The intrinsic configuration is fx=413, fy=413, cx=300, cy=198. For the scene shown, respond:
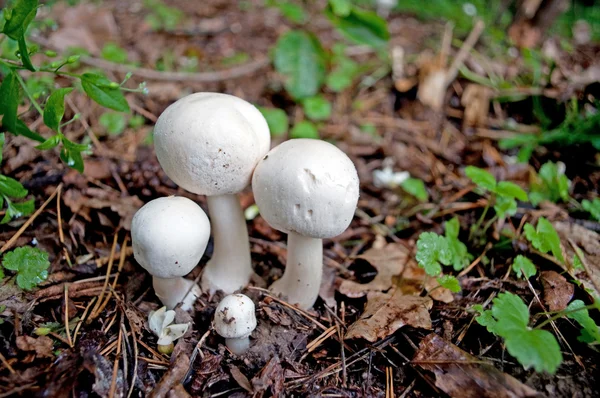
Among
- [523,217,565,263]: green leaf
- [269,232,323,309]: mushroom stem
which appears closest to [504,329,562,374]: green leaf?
[523,217,565,263]: green leaf

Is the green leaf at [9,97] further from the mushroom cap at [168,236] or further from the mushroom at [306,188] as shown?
the mushroom at [306,188]

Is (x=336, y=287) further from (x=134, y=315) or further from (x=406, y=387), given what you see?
(x=134, y=315)

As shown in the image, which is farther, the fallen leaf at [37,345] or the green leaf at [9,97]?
the green leaf at [9,97]

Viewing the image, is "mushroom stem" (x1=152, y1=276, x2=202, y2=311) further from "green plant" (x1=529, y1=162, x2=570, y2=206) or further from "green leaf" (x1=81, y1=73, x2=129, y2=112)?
"green plant" (x1=529, y1=162, x2=570, y2=206)

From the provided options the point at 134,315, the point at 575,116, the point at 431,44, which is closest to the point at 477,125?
the point at 575,116

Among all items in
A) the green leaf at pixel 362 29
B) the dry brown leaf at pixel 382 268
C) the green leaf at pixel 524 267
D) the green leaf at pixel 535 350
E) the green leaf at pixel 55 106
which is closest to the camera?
the green leaf at pixel 535 350

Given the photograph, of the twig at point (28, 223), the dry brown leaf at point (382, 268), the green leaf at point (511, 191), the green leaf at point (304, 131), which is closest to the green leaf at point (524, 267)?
the green leaf at point (511, 191)
